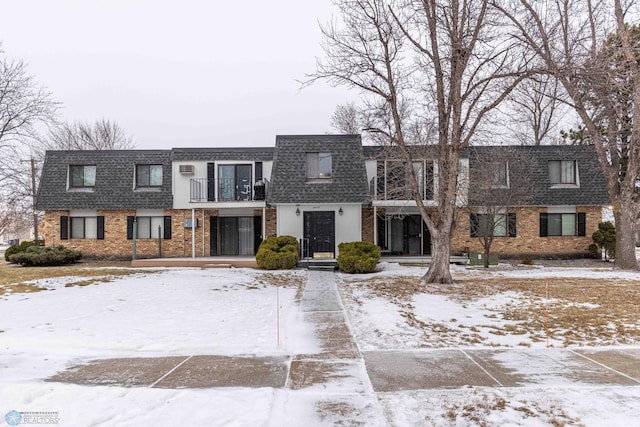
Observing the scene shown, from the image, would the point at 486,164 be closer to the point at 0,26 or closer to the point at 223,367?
the point at 223,367

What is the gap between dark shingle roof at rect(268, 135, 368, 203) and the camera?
17.6 m

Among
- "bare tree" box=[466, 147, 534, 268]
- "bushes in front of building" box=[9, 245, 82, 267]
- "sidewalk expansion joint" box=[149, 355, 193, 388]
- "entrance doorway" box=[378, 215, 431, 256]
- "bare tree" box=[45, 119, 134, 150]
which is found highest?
"bare tree" box=[45, 119, 134, 150]

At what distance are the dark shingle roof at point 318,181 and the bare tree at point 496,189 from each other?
5.08m

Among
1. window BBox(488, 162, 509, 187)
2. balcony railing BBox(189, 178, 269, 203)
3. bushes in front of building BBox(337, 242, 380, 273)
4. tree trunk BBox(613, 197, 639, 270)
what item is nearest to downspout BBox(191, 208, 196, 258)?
balcony railing BBox(189, 178, 269, 203)

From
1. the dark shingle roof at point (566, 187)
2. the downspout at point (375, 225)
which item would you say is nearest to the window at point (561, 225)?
the dark shingle roof at point (566, 187)

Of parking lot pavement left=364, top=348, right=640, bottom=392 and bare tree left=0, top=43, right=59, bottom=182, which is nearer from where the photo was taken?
parking lot pavement left=364, top=348, right=640, bottom=392

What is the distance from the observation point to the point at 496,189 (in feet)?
55.0

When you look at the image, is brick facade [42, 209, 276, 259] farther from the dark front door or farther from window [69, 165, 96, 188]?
the dark front door

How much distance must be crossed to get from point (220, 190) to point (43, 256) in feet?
28.9

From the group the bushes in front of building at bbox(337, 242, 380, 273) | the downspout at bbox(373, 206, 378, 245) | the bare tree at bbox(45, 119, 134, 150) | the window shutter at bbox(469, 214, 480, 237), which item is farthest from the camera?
the bare tree at bbox(45, 119, 134, 150)

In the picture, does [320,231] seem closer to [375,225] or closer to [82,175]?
[375,225]

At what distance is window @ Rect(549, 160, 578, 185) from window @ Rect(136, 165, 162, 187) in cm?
2134

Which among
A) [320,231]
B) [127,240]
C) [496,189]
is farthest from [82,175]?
[496,189]

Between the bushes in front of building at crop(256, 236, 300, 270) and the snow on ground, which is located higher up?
the bushes in front of building at crop(256, 236, 300, 270)
